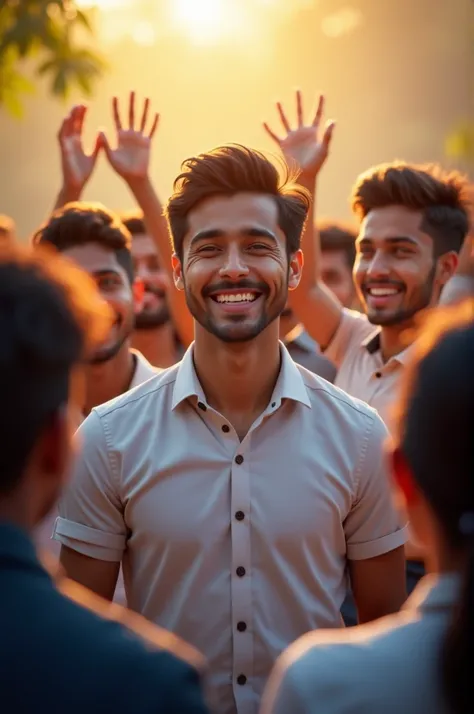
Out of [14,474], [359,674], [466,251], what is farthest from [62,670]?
[466,251]

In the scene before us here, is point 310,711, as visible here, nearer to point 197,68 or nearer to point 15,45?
point 15,45

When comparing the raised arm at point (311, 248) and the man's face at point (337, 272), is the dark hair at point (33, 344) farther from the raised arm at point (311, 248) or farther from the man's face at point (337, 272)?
the man's face at point (337, 272)

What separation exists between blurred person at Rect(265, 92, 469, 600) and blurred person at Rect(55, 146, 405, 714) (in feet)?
4.31

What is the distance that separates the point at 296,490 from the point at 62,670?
172 cm

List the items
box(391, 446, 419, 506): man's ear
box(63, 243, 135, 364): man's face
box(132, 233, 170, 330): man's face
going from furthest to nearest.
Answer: box(132, 233, 170, 330): man's face < box(63, 243, 135, 364): man's face < box(391, 446, 419, 506): man's ear

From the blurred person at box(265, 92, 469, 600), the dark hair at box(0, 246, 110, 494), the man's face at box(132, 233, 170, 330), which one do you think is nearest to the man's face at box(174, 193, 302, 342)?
the blurred person at box(265, 92, 469, 600)

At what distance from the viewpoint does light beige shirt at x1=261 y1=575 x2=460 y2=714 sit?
1665mm

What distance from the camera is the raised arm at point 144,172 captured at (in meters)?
5.30

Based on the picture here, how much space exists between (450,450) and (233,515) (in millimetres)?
1621

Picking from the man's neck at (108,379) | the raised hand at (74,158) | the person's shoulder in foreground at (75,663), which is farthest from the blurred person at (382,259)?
the person's shoulder in foreground at (75,663)

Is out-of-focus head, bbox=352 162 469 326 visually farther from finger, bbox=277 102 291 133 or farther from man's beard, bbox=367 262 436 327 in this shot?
finger, bbox=277 102 291 133

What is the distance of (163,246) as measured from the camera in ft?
17.9

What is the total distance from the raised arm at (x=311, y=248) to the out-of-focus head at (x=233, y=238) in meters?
1.52

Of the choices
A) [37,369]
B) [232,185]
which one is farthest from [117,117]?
[37,369]
